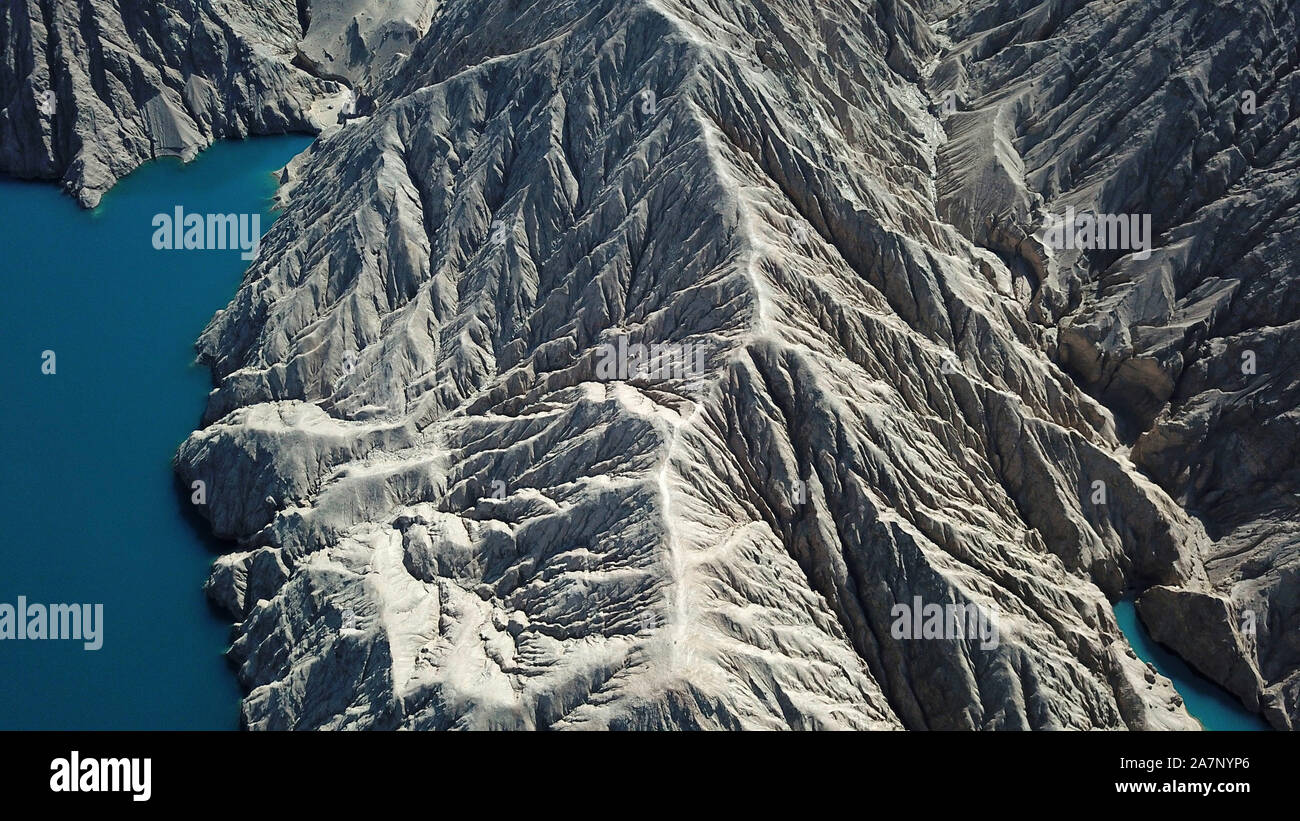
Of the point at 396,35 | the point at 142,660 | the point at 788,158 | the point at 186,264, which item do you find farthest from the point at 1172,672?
the point at 396,35

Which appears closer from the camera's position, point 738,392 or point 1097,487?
point 738,392

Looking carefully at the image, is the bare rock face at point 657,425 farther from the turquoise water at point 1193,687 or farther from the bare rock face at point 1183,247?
the bare rock face at point 1183,247

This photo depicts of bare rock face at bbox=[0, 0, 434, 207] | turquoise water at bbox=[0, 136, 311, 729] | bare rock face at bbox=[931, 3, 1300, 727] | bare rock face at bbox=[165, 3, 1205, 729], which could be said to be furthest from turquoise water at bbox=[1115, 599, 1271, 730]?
bare rock face at bbox=[0, 0, 434, 207]

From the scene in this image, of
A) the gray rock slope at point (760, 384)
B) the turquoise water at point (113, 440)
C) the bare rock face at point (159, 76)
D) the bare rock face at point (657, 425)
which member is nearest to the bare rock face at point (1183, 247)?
the gray rock slope at point (760, 384)

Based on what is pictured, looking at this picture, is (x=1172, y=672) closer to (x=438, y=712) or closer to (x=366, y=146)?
(x=438, y=712)

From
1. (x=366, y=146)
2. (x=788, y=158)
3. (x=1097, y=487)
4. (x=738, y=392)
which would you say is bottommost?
(x=1097, y=487)

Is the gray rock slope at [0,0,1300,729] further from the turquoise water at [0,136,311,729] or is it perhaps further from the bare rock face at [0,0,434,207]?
the bare rock face at [0,0,434,207]
